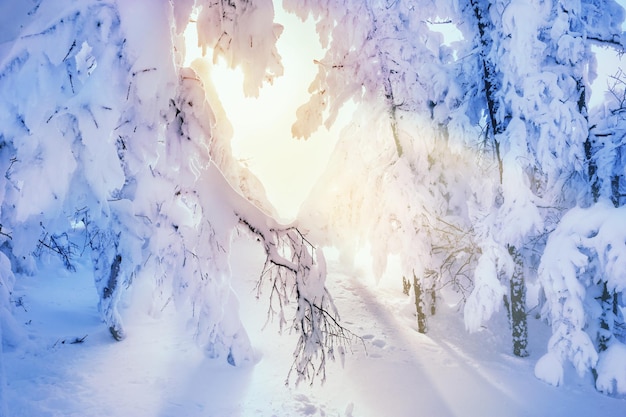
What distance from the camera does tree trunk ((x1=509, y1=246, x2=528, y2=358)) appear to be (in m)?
10.0

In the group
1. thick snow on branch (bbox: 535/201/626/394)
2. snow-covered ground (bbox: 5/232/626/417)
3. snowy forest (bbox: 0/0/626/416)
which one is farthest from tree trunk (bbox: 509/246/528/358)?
thick snow on branch (bbox: 535/201/626/394)

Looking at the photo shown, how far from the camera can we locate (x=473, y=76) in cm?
1023

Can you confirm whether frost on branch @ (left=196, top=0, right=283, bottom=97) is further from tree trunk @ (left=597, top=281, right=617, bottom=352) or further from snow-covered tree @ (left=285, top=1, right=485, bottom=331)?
tree trunk @ (left=597, top=281, right=617, bottom=352)

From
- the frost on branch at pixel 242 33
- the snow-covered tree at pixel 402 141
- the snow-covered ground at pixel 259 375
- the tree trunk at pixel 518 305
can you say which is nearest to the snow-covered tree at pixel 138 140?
the frost on branch at pixel 242 33

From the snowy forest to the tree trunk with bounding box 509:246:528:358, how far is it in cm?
7

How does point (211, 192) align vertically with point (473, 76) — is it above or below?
below

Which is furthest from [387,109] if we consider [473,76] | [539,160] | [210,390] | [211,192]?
[210,390]

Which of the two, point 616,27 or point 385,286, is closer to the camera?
point 616,27

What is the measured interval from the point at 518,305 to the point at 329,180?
626cm

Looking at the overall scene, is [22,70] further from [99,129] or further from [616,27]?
[616,27]

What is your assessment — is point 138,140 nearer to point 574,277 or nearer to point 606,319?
point 574,277

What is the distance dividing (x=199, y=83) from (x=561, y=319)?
308 inches

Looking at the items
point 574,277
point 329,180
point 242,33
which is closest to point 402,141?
point 329,180

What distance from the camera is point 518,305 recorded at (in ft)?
33.2
